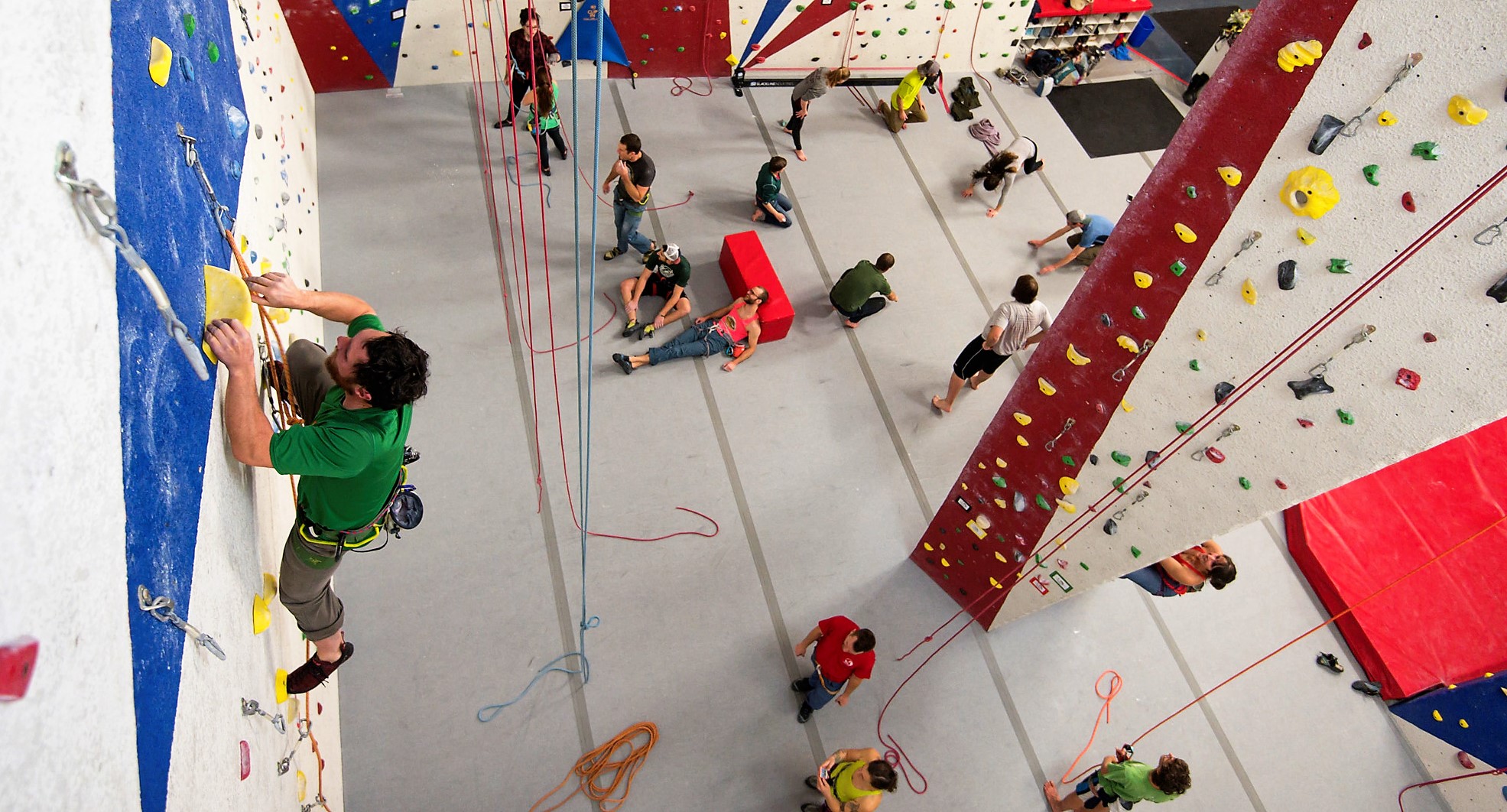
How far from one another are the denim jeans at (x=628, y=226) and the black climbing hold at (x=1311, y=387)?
338 cm

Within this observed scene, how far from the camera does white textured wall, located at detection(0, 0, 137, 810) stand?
3.83 feet

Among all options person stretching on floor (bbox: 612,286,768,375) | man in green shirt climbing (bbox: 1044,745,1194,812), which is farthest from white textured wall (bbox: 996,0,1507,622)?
person stretching on floor (bbox: 612,286,768,375)

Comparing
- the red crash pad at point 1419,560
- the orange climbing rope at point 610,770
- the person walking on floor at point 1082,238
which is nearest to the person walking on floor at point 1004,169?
the person walking on floor at point 1082,238

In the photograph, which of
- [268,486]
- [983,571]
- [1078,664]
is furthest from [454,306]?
[1078,664]

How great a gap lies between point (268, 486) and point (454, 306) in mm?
2350

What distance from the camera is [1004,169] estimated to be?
6.10m

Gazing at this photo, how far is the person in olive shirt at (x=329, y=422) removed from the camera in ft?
6.48

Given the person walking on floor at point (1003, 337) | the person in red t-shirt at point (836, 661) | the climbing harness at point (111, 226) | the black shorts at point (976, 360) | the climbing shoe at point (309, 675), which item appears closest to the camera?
the climbing harness at point (111, 226)

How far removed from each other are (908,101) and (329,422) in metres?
5.40

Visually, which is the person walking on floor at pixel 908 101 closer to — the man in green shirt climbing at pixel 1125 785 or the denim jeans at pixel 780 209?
the denim jeans at pixel 780 209

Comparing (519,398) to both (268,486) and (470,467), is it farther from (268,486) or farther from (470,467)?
(268,486)

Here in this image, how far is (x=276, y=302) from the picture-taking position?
2.16 metres

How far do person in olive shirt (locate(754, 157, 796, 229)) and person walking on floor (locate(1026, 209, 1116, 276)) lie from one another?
181cm

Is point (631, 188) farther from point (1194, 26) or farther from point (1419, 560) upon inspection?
point (1194, 26)
